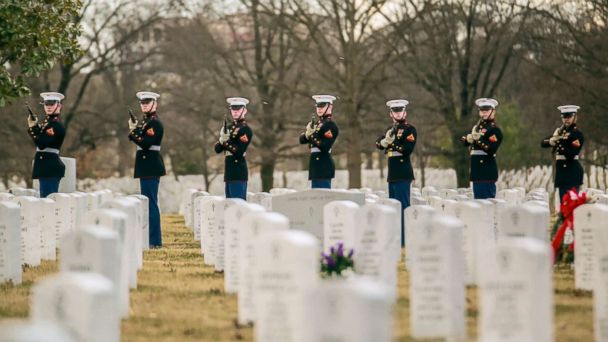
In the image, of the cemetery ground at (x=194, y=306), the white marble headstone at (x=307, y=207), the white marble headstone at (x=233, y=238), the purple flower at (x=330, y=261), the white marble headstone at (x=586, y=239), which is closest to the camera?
the cemetery ground at (x=194, y=306)

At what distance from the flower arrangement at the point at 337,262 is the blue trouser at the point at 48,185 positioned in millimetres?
7969

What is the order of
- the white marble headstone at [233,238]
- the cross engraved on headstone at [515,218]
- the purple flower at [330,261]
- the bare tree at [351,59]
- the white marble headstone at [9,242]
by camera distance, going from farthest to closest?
the bare tree at [351,59] → the white marble headstone at [9,242] → the white marble headstone at [233,238] → the purple flower at [330,261] → the cross engraved on headstone at [515,218]

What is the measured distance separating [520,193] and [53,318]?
610 inches

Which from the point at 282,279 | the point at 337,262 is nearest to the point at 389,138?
the point at 337,262

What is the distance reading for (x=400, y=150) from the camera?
19.2 m

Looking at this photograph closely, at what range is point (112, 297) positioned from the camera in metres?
7.38

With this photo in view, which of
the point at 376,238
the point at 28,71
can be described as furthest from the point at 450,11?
the point at 376,238

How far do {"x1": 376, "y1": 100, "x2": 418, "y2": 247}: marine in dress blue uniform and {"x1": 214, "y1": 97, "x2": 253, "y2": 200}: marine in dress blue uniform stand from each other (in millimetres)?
2048

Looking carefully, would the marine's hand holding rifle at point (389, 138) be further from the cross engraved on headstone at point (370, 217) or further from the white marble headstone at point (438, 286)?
the white marble headstone at point (438, 286)

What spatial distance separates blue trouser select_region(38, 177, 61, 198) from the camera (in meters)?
19.2

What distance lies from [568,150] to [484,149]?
1.26 meters

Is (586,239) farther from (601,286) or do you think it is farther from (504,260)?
(504,260)

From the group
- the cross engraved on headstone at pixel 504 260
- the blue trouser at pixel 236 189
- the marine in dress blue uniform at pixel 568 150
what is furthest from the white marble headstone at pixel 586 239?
the blue trouser at pixel 236 189

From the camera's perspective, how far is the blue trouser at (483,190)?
760 inches
